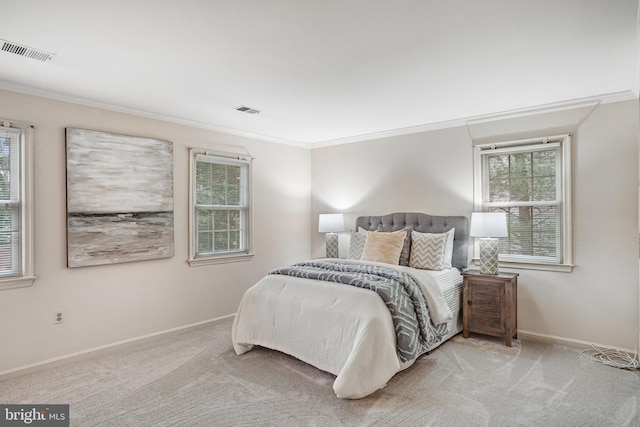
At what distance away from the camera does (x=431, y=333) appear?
3.16 m

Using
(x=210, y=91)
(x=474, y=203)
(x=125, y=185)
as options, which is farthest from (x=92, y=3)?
(x=474, y=203)

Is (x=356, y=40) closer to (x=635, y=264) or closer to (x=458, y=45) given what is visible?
(x=458, y=45)

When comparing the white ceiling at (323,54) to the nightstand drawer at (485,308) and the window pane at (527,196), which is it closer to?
the window pane at (527,196)

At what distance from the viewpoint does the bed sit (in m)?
2.66

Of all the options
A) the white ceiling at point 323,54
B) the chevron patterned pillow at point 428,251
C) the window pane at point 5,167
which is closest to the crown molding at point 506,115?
the white ceiling at point 323,54

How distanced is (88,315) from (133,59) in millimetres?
2409

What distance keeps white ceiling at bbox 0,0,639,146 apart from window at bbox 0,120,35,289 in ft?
1.53

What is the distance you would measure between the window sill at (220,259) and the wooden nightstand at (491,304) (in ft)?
8.83

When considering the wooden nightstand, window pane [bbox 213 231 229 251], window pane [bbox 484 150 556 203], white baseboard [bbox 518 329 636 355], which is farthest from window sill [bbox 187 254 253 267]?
white baseboard [bbox 518 329 636 355]

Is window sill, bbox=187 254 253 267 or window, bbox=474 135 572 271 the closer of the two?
window, bbox=474 135 572 271

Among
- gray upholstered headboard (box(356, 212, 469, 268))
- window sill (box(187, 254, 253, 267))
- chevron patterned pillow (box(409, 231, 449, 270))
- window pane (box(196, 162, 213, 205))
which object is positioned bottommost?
window sill (box(187, 254, 253, 267))

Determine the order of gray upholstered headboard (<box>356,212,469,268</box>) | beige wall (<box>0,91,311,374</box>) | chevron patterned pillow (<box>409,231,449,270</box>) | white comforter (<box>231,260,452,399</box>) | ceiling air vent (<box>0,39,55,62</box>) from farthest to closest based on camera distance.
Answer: gray upholstered headboard (<box>356,212,469,268</box>)
chevron patterned pillow (<box>409,231,449,270</box>)
beige wall (<box>0,91,311,374</box>)
white comforter (<box>231,260,452,399</box>)
ceiling air vent (<box>0,39,55,62</box>)

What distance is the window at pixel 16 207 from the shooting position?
3080mm

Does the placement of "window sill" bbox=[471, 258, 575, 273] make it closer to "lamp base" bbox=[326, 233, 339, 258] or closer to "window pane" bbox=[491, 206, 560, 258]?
"window pane" bbox=[491, 206, 560, 258]
